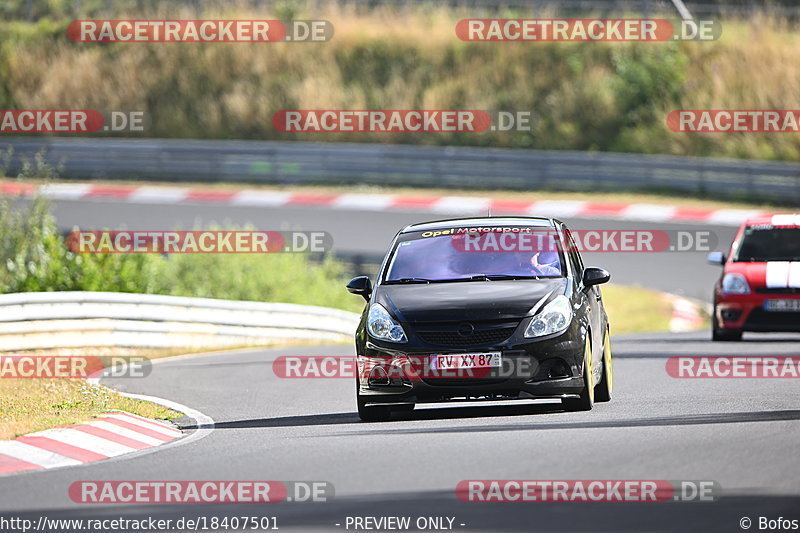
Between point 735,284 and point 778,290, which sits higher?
point 735,284

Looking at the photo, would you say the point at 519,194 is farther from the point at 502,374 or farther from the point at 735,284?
→ the point at 502,374

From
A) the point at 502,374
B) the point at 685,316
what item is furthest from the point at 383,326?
the point at 685,316

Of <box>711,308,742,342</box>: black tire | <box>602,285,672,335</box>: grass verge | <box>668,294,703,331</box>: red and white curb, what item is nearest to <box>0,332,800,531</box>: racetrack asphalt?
<box>711,308,742,342</box>: black tire

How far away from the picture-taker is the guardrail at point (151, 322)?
Answer: 1762 centimetres

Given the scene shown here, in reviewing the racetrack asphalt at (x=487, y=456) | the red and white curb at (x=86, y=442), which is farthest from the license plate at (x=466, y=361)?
the red and white curb at (x=86, y=442)

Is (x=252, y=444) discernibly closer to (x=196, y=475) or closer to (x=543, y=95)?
(x=196, y=475)

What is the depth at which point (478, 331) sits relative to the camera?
11164mm

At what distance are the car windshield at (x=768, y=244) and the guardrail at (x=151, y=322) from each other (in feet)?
21.3

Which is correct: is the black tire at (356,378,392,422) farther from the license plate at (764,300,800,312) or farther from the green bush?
the green bush

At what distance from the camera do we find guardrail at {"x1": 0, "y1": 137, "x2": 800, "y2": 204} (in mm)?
35375

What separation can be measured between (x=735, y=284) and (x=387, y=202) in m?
17.0

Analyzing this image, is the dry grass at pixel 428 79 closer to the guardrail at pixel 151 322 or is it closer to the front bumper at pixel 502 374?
the guardrail at pixel 151 322

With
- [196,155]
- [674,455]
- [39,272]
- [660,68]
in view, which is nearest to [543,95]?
[660,68]

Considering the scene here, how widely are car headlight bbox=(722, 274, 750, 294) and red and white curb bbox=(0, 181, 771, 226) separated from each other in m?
12.7
